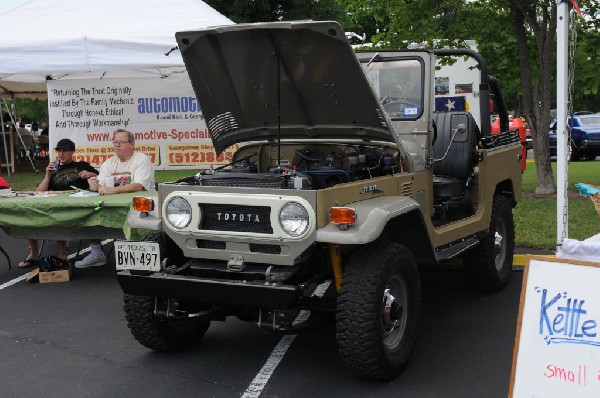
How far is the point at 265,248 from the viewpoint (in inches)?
167

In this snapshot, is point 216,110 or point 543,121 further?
point 543,121

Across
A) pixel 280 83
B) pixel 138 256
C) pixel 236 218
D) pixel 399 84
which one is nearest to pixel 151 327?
pixel 138 256

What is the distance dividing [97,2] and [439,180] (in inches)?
276

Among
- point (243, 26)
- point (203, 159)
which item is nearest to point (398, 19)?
point (203, 159)

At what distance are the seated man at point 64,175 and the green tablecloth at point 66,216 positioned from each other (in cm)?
75

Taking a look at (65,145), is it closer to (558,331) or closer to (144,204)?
(144,204)

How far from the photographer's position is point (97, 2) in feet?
35.1

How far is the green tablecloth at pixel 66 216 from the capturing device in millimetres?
6684

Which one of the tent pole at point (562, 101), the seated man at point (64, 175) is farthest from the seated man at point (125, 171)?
the tent pole at point (562, 101)

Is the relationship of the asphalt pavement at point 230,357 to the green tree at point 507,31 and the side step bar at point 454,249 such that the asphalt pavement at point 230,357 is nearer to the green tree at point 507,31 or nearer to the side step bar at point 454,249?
the side step bar at point 454,249

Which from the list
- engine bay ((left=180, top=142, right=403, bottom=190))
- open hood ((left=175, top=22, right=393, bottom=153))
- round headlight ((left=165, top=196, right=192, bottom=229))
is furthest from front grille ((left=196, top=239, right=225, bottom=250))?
open hood ((left=175, top=22, right=393, bottom=153))

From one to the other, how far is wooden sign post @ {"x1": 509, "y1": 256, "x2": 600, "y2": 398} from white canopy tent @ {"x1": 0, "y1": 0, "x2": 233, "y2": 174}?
6879 millimetres

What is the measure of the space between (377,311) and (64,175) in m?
5.15

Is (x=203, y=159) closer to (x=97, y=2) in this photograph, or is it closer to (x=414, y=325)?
(x=97, y=2)
